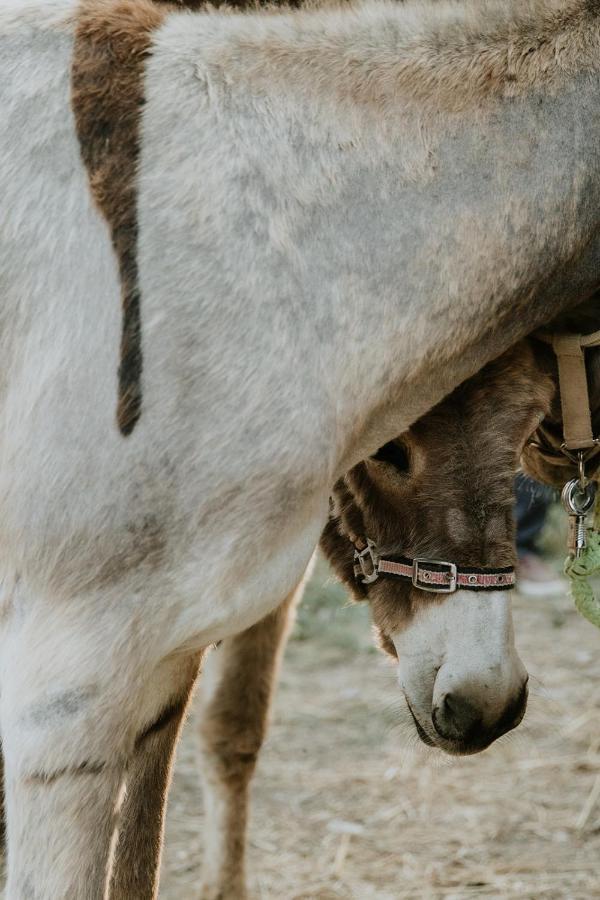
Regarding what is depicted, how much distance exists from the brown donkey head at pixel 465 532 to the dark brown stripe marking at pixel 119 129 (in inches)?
23.4

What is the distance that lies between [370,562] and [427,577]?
0.15 m

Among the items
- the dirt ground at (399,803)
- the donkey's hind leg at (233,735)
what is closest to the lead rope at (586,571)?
the dirt ground at (399,803)

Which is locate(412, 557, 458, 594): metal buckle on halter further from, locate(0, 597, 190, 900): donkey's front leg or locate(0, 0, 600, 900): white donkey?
locate(0, 597, 190, 900): donkey's front leg

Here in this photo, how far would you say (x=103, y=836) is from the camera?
172cm

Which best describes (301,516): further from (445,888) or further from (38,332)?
(445,888)

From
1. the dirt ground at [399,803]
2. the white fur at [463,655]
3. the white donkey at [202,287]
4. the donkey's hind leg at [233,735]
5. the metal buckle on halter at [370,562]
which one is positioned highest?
the white donkey at [202,287]

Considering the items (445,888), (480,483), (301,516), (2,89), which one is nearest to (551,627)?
(445,888)

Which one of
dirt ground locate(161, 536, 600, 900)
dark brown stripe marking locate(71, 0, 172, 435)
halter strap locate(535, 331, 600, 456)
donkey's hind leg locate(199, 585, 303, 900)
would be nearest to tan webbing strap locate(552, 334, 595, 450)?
halter strap locate(535, 331, 600, 456)

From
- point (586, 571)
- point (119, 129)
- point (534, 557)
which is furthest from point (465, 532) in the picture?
point (534, 557)

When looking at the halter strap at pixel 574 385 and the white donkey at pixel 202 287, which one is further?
the halter strap at pixel 574 385

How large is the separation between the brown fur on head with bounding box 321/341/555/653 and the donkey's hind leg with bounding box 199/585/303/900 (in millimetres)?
872

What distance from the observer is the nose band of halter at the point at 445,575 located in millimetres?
2029

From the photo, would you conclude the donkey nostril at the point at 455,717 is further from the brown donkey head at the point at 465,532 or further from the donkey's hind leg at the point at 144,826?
the donkey's hind leg at the point at 144,826

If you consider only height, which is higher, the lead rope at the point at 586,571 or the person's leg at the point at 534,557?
the lead rope at the point at 586,571
